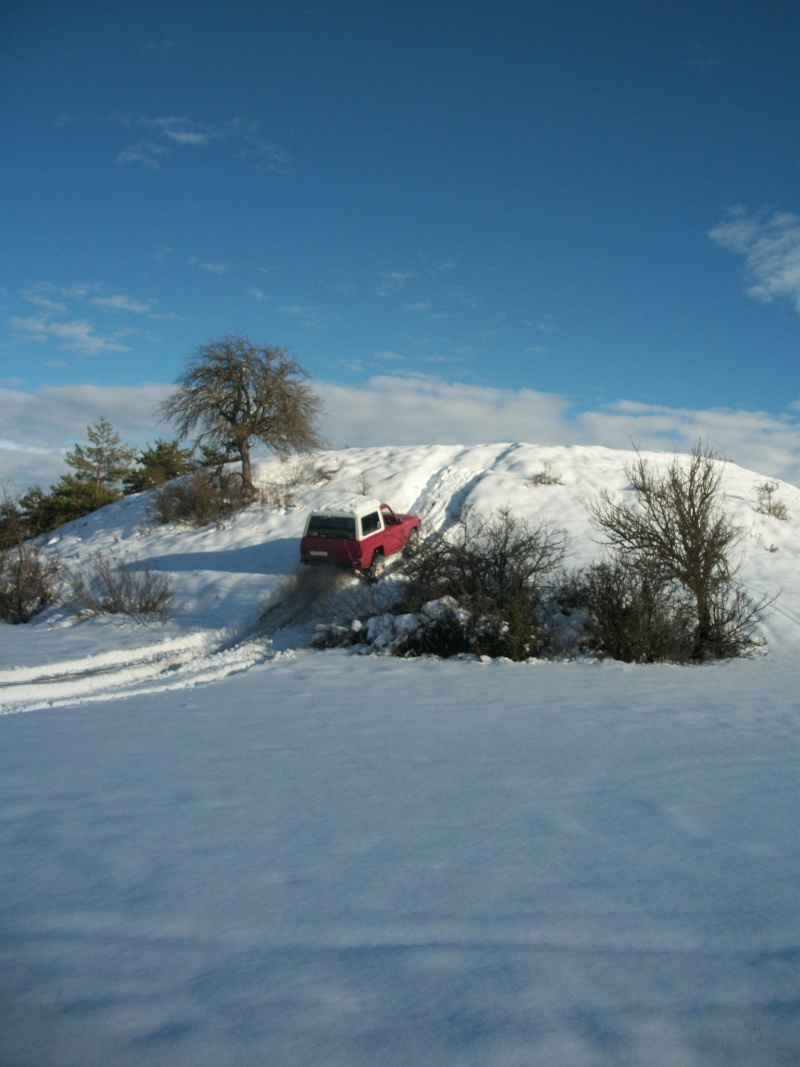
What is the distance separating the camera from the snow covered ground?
2.29 m

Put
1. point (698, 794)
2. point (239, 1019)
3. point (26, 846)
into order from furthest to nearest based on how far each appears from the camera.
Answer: point (698, 794), point (26, 846), point (239, 1019)

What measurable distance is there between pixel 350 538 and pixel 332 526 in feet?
2.12

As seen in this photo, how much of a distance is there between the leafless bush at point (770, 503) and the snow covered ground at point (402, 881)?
19875 mm

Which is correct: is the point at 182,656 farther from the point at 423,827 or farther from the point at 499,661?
the point at 423,827

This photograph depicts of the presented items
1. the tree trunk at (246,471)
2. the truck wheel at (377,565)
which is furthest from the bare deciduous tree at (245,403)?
the truck wheel at (377,565)

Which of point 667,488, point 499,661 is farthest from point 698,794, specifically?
point 667,488

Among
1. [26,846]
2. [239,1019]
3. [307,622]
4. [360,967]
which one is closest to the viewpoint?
[239,1019]

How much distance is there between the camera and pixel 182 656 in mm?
12766

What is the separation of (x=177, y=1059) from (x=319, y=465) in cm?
3002

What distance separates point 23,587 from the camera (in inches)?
689

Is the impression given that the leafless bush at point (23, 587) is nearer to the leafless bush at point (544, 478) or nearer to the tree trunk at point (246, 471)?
the tree trunk at point (246, 471)

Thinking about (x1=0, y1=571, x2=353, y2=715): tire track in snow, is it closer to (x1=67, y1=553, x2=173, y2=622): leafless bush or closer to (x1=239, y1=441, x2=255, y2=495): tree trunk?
(x1=67, y1=553, x2=173, y2=622): leafless bush

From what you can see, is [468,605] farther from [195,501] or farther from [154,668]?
[195,501]

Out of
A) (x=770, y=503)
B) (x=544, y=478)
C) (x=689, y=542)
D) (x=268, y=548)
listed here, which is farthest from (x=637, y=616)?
(x=770, y=503)
